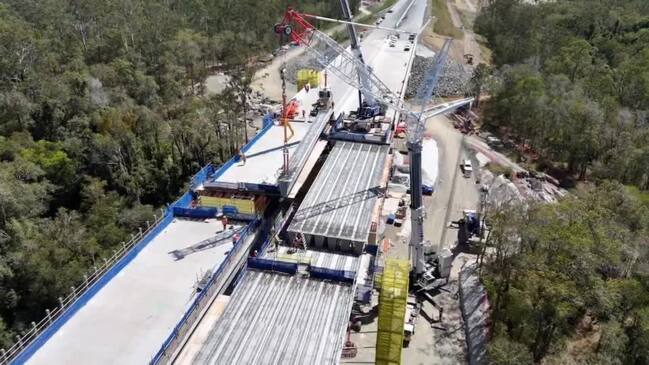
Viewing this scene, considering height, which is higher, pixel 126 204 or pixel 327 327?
pixel 327 327

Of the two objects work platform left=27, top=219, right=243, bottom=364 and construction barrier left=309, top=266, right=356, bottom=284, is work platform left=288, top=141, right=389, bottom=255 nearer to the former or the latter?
construction barrier left=309, top=266, right=356, bottom=284

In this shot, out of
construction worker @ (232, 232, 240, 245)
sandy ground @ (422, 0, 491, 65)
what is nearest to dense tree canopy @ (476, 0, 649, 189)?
sandy ground @ (422, 0, 491, 65)

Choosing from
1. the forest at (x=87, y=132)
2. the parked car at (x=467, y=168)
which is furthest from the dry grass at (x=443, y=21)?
the parked car at (x=467, y=168)

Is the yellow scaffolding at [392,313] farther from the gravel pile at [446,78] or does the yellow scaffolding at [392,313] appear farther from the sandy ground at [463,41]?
the sandy ground at [463,41]

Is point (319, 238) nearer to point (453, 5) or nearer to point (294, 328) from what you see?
point (294, 328)

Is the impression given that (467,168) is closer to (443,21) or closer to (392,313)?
(392,313)

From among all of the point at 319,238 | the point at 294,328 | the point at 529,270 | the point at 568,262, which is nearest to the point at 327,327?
the point at 294,328
